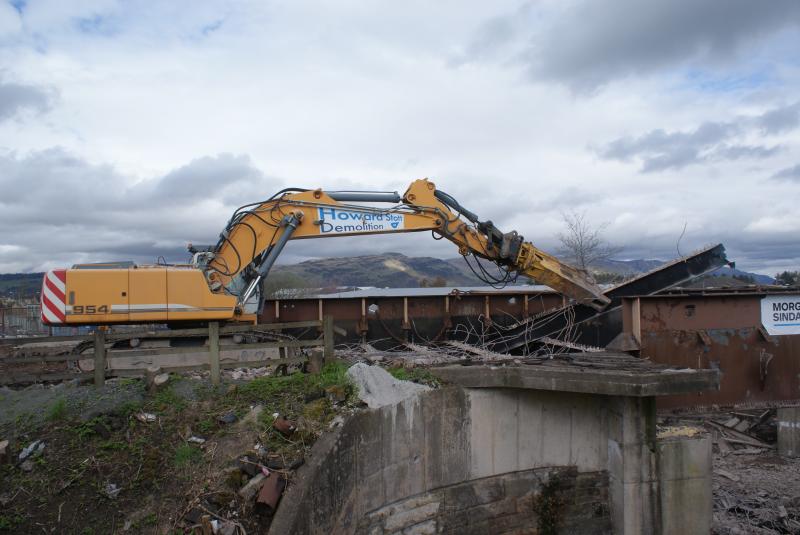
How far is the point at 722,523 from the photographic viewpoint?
785cm

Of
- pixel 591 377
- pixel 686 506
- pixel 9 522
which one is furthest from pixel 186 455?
pixel 686 506

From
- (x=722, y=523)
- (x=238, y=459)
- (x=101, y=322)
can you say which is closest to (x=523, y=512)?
(x=722, y=523)

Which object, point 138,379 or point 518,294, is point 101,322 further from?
point 518,294

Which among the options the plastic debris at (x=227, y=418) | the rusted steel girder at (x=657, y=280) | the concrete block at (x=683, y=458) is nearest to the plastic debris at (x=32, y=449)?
the plastic debris at (x=227, y=418)

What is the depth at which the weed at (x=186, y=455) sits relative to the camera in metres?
5.29

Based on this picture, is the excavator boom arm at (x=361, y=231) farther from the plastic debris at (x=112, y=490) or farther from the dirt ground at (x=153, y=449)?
the plastic debris at (x=112, y=490)

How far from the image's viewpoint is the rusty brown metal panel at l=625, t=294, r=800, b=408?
9320 mm

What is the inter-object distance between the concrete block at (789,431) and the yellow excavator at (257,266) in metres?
4.00

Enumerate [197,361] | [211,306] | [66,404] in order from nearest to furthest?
[66,404]
[211,306]
[197,361]

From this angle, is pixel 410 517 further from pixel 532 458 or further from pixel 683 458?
pixel 683 458

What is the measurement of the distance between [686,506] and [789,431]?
4370 millimetres

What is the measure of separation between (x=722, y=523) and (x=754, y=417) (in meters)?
3.64

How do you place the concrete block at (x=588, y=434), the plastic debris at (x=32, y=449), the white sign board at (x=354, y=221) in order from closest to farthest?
1. the plastic debris at (x=32, y=449)
2. the concrete block at (x=588, y=434)
3. the white sign board at (x=354, y=221)

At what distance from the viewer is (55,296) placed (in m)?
7.18
